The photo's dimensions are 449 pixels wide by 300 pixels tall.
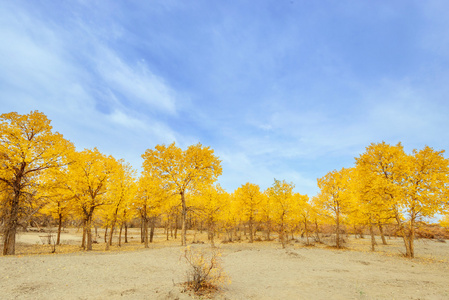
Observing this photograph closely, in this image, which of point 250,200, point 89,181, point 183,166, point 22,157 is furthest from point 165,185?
point 250,200

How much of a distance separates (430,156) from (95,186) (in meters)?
31.3

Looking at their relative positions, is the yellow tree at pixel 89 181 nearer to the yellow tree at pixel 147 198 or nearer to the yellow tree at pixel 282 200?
the yellow tree at pixel 147 198

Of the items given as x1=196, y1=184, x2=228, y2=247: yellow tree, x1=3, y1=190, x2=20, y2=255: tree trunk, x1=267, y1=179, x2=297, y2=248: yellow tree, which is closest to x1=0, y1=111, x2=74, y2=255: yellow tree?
x1=3, y1=190, x2=20, y2=255: tree trunk

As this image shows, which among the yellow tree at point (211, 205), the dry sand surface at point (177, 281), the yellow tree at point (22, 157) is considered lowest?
the dry sand surface at point (177, 281)

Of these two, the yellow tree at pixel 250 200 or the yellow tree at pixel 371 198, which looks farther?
the yellow tree at pixel 250 200

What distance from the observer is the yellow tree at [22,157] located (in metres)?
15.1

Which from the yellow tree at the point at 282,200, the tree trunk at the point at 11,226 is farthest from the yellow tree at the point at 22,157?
the yellow tree at the point at 282,200

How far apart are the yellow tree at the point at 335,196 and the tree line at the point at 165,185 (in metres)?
0.11

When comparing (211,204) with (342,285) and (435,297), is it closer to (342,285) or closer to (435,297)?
(342,285)

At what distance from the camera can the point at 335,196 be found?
2544 centimetres

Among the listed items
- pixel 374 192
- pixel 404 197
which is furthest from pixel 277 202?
pixel 404 197

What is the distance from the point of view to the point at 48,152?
15828mm

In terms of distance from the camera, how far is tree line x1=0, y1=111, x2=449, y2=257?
53.3 feet

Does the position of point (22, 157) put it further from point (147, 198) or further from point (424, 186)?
point (424, 186)
